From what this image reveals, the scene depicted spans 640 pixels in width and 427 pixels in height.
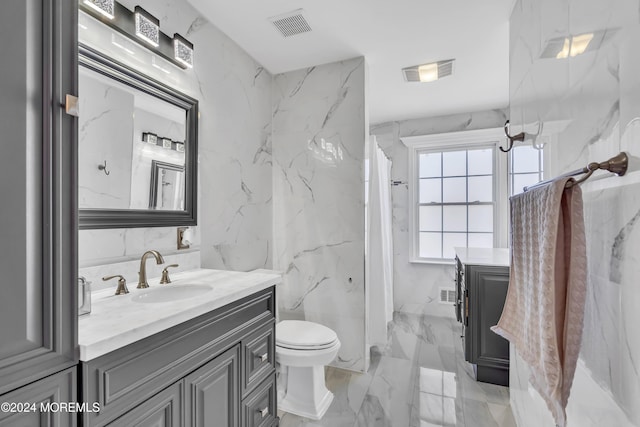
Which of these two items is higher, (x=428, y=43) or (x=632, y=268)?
(x=428, y=43)

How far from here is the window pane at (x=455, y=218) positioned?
3.79m

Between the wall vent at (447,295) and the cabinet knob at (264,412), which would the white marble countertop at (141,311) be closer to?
the cabinet knob at (264,412)

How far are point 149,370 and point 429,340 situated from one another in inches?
109

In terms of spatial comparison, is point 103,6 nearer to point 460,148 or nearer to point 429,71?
point 429,71

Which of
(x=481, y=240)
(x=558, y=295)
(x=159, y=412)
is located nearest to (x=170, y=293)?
(x=159, y=412)

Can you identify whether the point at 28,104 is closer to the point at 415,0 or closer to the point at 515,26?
the point at 415,0

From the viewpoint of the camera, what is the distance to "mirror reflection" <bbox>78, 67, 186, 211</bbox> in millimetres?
1307

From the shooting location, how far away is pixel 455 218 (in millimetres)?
3826

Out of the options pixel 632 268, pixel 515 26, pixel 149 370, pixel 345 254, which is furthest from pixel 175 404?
pixel 515 26

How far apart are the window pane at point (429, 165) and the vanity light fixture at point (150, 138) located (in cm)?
319

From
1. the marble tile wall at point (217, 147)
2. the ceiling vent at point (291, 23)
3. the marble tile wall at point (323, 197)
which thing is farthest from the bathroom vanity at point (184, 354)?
the ceiling vent at point (291, 23)

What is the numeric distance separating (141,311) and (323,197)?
5.54ft

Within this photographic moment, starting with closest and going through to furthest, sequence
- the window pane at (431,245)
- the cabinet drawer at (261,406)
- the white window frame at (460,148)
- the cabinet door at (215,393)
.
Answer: the cabinet door at (215,393)
the cabinet drawer at (261,406)
the white window frame at (460,148)
the window pane at (431,245)

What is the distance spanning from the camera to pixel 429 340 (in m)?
3.05
